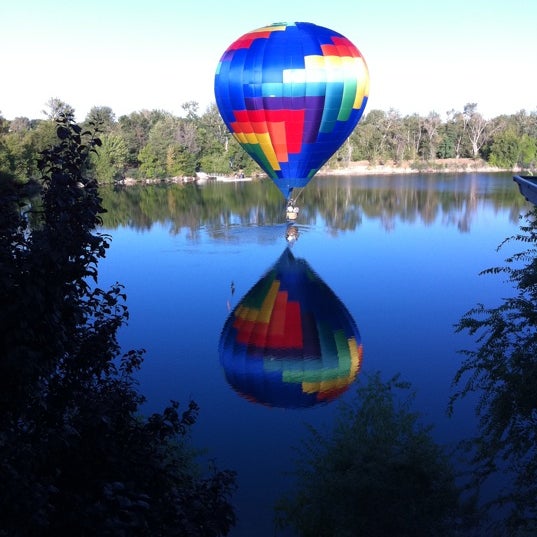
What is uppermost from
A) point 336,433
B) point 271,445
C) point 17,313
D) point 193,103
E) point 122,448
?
point 193,103

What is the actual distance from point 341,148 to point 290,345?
100m

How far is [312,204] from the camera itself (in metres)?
71.6

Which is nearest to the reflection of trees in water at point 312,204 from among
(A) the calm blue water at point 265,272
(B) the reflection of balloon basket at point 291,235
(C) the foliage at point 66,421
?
(A) the calm blue water at point 265,272

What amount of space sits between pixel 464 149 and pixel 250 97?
101 m

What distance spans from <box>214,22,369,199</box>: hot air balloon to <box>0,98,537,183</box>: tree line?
6734cm

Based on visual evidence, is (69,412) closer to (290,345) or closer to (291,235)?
(290,345)

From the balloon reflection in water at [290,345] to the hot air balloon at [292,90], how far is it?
10.6 metres

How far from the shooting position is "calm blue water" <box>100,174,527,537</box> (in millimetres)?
19359

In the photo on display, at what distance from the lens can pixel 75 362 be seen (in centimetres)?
753

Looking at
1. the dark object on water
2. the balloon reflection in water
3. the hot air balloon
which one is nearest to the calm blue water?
the balloon reflection in water

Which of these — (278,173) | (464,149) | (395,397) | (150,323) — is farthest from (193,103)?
(395,397)

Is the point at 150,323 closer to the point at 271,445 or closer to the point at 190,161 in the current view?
the point at 271,445

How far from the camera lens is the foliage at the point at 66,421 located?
18.2 ft

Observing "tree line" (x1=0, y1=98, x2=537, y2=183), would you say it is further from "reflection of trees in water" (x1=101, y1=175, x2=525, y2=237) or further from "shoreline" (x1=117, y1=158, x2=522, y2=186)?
"reflection of trees in water" (x1=101, y1=175, x2=525, y2=237)
